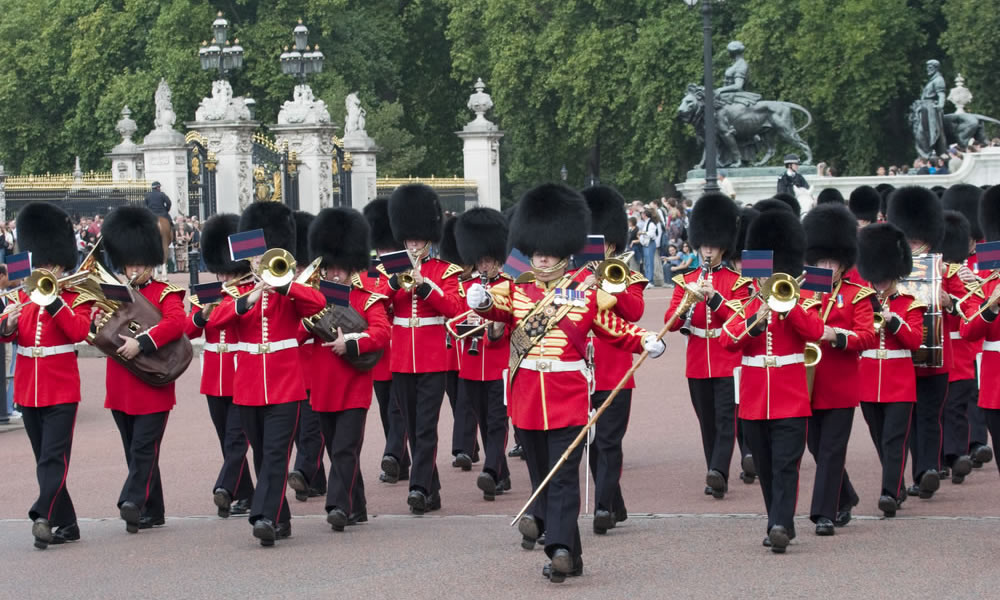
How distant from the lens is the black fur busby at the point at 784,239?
782cm

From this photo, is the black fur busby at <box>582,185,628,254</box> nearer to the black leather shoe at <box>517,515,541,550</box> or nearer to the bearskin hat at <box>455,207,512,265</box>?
the bearskin hat at <box>455,207,512,265</box>

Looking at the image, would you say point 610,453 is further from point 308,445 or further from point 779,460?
point 308,445

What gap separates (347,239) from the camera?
8.57m

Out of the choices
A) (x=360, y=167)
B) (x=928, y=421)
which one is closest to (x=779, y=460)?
(x=928, y=421)

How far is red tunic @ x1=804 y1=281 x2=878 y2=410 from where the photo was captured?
7633 mm

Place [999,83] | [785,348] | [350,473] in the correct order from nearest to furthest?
[785,348] < [350,473] < [999,83]

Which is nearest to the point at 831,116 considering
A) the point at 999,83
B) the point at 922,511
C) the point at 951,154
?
the point at 999,83

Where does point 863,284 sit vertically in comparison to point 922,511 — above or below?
above

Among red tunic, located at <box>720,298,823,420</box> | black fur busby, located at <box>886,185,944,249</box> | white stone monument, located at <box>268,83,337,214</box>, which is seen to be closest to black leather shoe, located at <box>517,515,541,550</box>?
red tunic, located at <box>720,298,823,420</box>

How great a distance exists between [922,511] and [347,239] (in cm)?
298

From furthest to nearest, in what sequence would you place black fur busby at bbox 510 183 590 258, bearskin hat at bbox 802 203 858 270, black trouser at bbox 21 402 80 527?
bearskin hat at bbox 802 203 858 270 → black trouser at bbox 21 402 80 527 → black fur busby at bbox 510 183 590 258

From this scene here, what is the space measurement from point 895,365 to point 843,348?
0.73 meters

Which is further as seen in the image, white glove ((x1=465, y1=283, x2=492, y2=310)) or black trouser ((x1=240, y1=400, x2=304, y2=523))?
black trouser ((x1=240, y1=400, x2=304, y2=523))

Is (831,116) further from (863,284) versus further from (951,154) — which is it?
(863,284)
